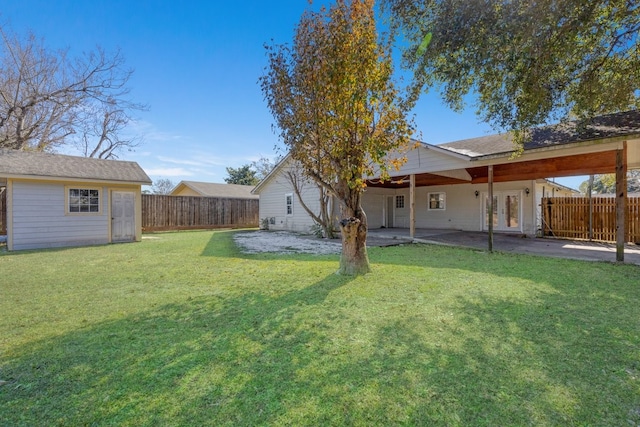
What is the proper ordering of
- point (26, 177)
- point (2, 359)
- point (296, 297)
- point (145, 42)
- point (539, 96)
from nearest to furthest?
point (2, 359) < point (296, 297) < point (539, 96) < point (26, 177) < point (145, 42)

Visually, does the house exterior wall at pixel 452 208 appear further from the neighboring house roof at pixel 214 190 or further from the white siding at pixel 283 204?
the neighboring house roof at pixel 214 190

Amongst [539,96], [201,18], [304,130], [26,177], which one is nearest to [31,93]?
[26,177]

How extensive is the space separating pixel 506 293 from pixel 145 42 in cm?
1348

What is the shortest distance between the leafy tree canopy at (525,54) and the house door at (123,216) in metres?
11.8

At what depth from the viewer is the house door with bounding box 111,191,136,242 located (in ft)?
40.2

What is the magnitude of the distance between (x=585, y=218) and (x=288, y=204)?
13355mm

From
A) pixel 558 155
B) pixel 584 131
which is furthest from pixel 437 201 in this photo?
pixel 584 131

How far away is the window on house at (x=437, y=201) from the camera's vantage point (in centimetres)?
1672

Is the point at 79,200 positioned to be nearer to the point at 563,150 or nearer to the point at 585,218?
the point at 563,150

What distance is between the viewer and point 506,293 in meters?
4.80

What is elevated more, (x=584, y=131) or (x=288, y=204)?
(x=584, y=131)

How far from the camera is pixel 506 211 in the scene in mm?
14820

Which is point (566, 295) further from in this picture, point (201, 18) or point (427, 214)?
point (427, 214)

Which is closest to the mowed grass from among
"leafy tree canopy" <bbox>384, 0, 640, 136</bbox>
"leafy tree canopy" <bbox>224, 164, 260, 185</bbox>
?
"leafy tree canopy" <bbox>384, 0, 640, 136</bbox>
